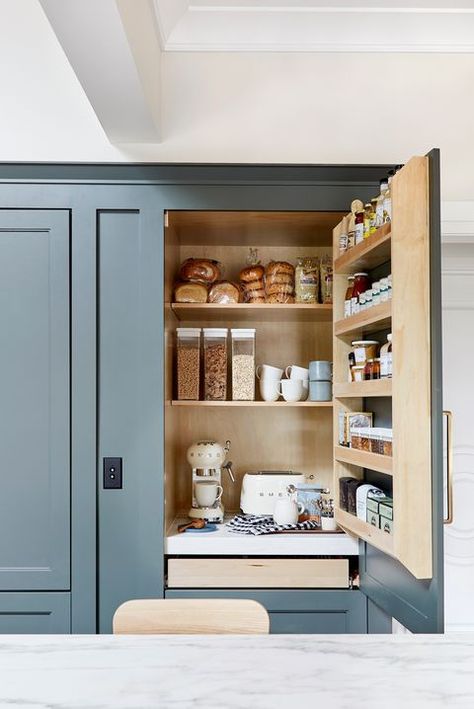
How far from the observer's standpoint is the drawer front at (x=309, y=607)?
2.21 m

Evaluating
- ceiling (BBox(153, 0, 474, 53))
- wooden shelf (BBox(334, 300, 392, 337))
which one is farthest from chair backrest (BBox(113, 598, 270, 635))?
ceiling (BBox(153, 0, 474, 53))

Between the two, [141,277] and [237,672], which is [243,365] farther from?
[237,672]

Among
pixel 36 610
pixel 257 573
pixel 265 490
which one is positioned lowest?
pixel 36 610

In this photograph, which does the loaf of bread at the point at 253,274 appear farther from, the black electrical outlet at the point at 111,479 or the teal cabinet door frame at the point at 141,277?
the black electrical outlet at the point at 111,479

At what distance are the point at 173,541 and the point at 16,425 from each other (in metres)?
0.66

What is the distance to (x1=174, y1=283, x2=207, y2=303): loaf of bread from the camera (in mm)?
2482

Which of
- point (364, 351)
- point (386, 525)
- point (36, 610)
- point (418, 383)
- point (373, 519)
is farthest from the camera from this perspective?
point (36, 610)

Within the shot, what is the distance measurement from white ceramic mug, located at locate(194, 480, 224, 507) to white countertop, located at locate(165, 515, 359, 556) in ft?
0.84

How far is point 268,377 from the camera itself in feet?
8.28

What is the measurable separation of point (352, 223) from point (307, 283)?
41cm

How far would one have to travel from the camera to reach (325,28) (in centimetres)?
227

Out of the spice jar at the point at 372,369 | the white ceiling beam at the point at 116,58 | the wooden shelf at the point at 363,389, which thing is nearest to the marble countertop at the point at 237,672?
the wooden shelf at the point at 363,389

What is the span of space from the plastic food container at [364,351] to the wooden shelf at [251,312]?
36 cm

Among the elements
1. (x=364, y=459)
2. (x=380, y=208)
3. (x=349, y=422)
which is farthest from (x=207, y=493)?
(x=380, y=208)
